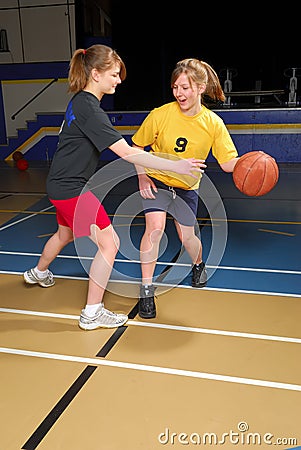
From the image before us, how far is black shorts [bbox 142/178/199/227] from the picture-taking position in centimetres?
351

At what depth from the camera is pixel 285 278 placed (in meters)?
4.08

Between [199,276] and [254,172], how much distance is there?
1.04m

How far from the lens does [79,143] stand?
10.2 ft

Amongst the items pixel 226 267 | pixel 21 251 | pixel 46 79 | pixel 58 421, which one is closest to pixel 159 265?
pixel 226 267

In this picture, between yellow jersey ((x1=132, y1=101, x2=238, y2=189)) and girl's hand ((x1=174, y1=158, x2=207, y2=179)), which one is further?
yellow jersey ((x1=132, y1=101, x2=238, y2=189))

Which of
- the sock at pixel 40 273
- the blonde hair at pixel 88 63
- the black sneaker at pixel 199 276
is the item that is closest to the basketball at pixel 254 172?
the black sneaker at pixel 199 276

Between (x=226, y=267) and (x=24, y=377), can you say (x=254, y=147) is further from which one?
(x=24, y=377)

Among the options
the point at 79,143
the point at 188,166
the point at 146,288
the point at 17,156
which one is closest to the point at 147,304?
the point at 146,288

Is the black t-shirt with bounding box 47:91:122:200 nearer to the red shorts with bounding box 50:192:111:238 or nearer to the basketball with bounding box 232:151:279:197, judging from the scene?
the red shorts with bounding box 50:192:111:238

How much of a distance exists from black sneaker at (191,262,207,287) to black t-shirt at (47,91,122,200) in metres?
1.30

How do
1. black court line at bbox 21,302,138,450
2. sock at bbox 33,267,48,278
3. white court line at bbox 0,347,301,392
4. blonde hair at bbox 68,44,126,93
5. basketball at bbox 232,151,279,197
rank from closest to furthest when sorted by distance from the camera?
black court line at bbox 21,302,138,450 < white court line at bbox 0,347,301,392 < blonde hair at bbox 68,44,126,93 < basketball at bbox 232,151,279,197 < sock at bbox 33,267,48,278

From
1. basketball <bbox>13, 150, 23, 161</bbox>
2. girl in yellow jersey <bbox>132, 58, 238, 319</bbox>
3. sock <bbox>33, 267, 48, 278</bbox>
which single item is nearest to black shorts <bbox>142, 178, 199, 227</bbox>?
girl in yellow jersey <bbox>132, 58, 238, 319</bbox>

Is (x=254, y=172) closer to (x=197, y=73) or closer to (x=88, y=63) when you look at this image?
(x=197, y=73)

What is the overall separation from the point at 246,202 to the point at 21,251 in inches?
125
